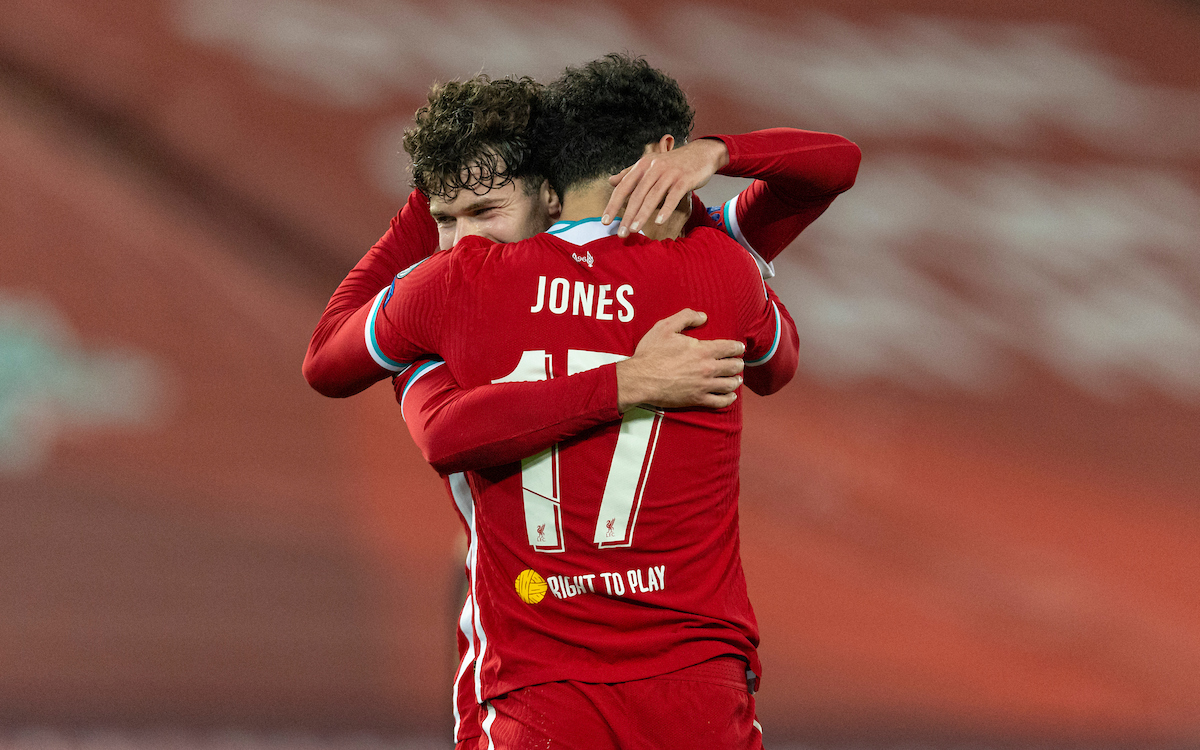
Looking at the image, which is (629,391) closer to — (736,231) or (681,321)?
(681,321)

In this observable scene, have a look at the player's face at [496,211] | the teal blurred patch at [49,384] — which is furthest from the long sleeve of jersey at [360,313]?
the teal blurred patch at [49,384]

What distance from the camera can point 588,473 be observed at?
120 cm

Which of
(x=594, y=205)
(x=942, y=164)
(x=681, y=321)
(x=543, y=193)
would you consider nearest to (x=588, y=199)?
(x=594, y=205)

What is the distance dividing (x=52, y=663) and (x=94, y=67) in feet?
6.15

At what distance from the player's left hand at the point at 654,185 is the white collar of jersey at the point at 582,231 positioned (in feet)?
0.08

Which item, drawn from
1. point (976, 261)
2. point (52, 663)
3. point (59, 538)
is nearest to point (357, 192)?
point (59, 538)

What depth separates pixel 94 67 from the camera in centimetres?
328

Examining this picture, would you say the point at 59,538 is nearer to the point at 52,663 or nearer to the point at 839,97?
the point at 52,663

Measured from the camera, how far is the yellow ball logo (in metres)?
1.22

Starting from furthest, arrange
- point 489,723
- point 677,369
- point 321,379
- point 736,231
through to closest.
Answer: point 736,231
point 321,379
point 489,723
point 677,369

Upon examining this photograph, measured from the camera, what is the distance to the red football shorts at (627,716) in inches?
46.0

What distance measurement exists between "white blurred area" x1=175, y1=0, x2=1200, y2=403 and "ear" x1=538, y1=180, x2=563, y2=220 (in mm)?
2043

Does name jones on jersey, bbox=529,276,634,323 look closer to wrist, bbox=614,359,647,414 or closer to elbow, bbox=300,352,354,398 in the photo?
wrist, bbox=614,359,647,414

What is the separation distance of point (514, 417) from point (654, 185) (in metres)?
0.32
